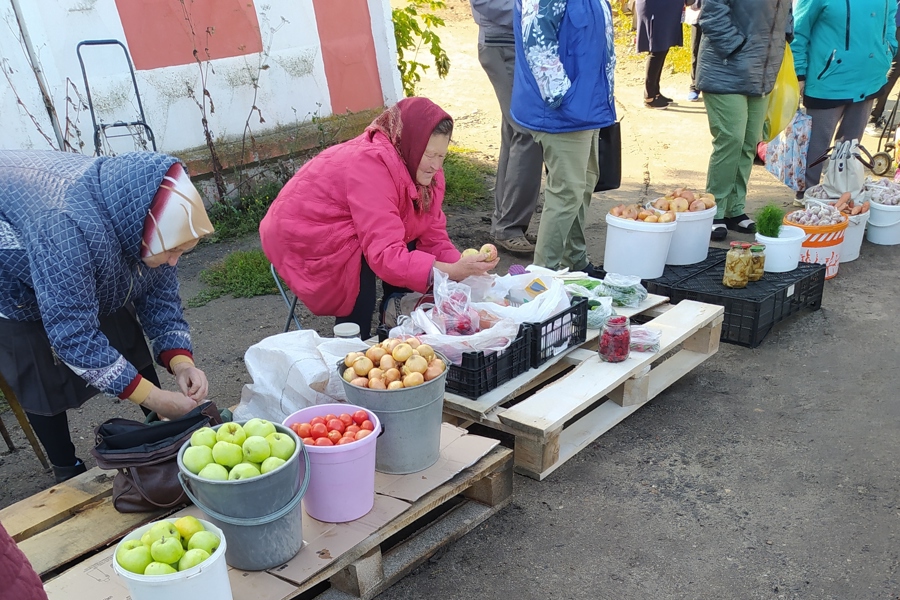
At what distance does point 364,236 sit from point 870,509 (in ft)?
7.50

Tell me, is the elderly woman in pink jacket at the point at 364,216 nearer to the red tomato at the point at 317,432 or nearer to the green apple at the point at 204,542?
the red tomato at the point at 317,432

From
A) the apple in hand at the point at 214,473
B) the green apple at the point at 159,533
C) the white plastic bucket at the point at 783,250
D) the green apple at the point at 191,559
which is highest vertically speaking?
the apple in hand at the point at 214,473

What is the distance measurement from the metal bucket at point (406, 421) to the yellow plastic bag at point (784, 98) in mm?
4216

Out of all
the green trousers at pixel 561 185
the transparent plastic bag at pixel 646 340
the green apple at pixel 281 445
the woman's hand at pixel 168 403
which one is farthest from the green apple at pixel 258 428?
the green trousers at pixel 561 185

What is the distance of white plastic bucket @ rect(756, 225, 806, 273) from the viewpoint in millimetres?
4520

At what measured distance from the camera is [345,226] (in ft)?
11.1

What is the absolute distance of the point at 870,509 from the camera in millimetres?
2938

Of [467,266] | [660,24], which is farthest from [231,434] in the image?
[660,24]

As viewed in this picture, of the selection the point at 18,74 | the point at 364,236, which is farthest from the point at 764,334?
the point at 18,74

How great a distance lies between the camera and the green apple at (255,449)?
6.97 feet

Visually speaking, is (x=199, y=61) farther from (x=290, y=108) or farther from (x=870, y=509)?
(x=870, y=509)

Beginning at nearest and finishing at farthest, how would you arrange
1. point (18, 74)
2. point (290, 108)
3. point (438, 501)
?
point (438, 501)
point (18, 74)
point (290, 108)

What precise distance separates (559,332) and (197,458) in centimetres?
181

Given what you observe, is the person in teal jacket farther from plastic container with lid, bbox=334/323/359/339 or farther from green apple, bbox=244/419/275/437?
green apple, bbox=244/419/275/437
